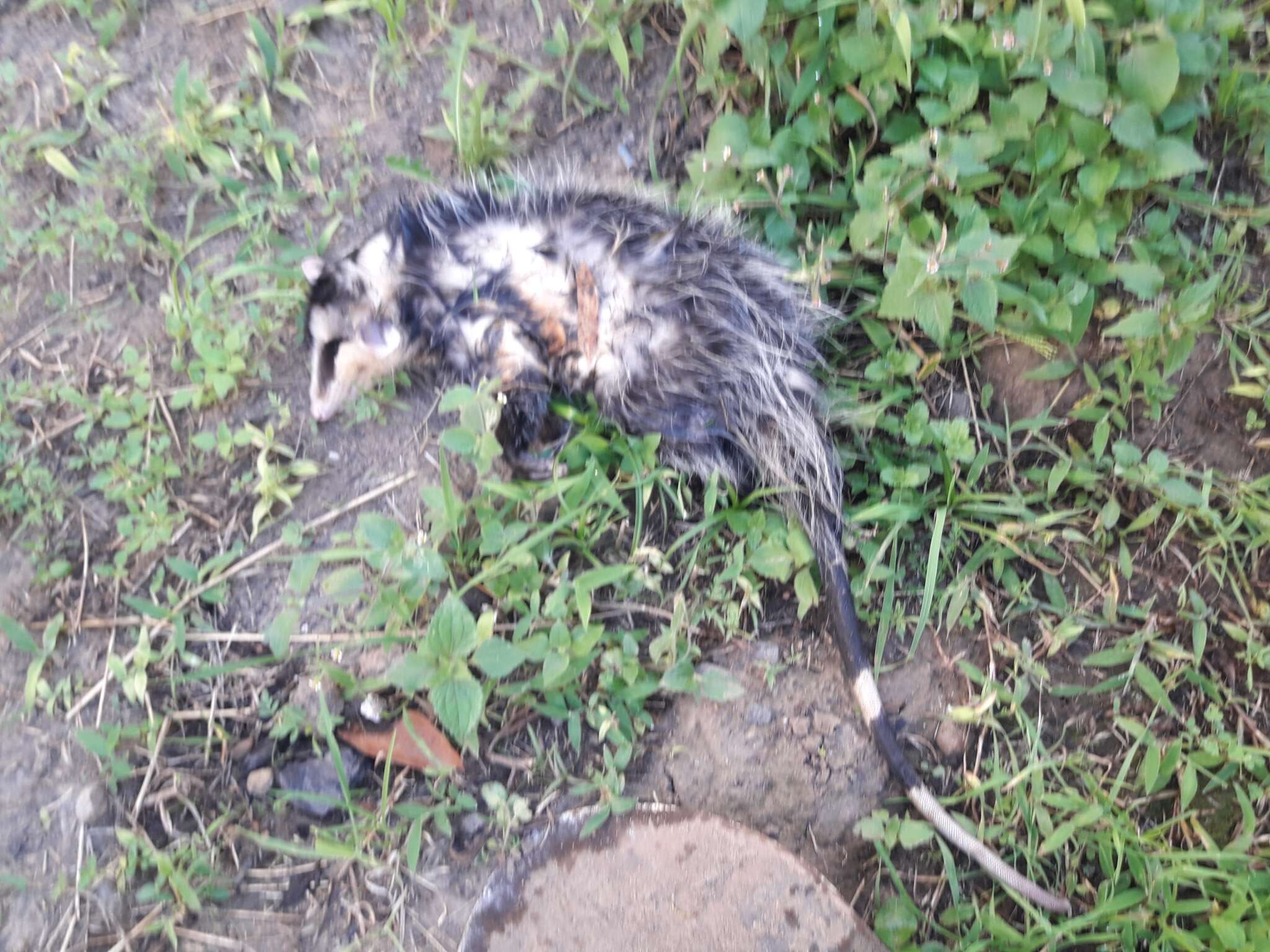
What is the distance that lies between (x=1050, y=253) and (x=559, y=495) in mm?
1164

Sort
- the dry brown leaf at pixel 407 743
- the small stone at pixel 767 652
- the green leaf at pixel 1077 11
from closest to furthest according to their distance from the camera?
the green leaf at pixel 1077 11 < the dry brown leaf at pixel 407 743 < the small stone at pixel 767 652

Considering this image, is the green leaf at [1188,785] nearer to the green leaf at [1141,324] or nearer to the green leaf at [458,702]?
the green leaf at [1141,324]

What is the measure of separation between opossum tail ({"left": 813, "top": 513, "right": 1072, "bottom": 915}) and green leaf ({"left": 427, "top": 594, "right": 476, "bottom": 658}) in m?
0.78

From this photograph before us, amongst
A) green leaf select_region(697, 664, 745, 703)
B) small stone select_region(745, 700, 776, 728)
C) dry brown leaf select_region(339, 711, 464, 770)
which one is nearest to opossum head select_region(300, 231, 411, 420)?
dry brown leaf select_region(339, 711, 464, 770)

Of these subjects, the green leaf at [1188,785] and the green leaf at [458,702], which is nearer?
the green leaf at [458,702]

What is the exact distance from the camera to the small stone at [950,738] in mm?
1840

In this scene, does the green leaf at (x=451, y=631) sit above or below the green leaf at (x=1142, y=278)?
below

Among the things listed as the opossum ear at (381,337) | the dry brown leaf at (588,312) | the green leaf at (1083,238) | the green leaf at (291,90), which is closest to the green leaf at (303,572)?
the opossum ear at (381,337)

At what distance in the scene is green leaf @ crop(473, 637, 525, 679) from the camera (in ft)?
5.30

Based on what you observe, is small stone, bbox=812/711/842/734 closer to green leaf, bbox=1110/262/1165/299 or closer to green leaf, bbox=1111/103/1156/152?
green leaf, bbox=1110/262/1165/299

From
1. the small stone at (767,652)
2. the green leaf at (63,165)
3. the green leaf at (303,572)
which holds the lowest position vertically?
the small stone at (767,652)

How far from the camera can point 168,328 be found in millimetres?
2055

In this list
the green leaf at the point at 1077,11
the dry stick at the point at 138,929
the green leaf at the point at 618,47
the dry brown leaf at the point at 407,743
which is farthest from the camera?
the green leaf at the point at 618,47

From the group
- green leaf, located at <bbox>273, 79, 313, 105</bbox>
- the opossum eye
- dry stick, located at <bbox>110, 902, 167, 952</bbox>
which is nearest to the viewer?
dry stick, located at <bbox>110, 902, 167, 952</bbox>
